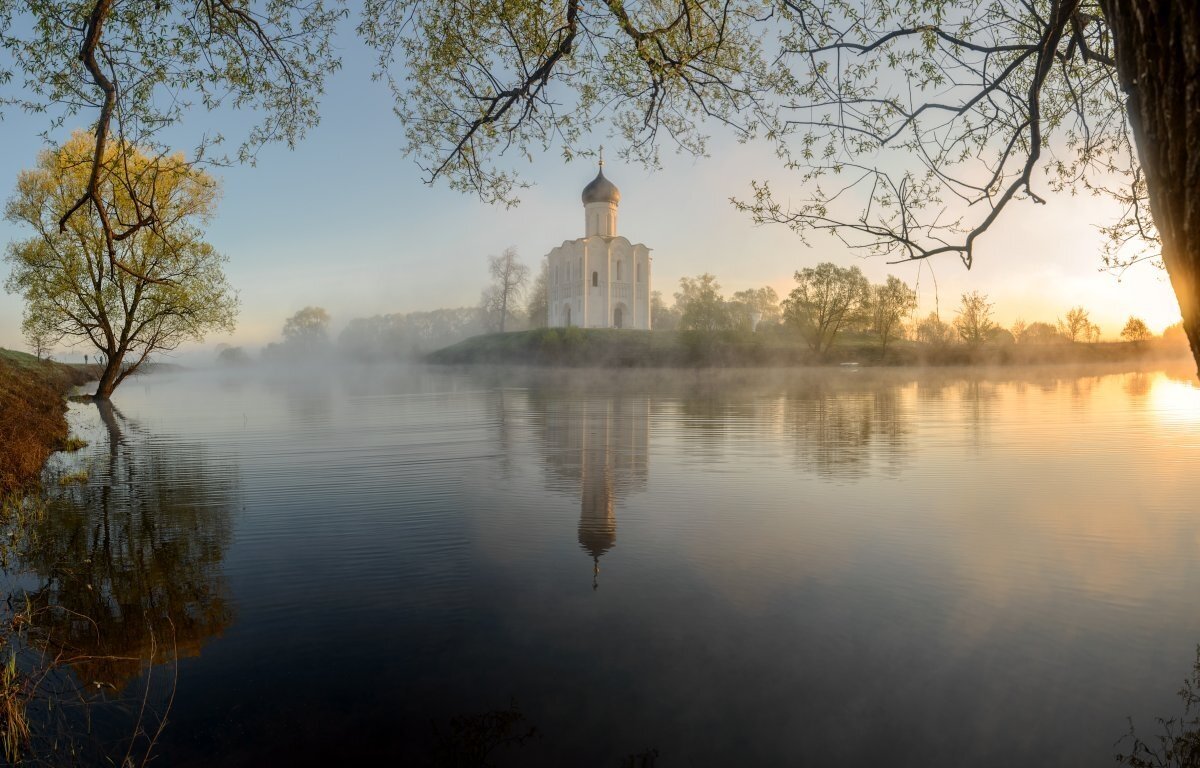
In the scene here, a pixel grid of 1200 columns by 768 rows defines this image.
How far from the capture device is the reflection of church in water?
885 cm

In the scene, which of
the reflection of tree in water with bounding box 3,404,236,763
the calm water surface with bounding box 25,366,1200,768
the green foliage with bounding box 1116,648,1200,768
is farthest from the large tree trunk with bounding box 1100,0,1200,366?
the reflection of tree in water with bounding box 3,404,236,763

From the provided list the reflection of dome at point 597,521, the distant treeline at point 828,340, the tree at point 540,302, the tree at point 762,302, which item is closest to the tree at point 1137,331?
the distant treeline at point 828,340

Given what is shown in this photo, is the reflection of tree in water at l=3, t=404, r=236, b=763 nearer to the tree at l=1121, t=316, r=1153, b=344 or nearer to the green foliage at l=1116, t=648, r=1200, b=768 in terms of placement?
the green foliage at l=1116, t=648, r=1200, b=768

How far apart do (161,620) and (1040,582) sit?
785 centimetres

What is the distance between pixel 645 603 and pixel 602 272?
76.5 metres

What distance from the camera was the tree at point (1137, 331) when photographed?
→ 240 ft

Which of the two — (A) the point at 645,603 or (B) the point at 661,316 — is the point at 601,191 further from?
(A) the point at 645,603

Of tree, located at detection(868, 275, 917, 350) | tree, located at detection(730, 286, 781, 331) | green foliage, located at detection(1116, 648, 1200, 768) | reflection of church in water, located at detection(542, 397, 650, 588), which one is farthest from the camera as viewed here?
tree, located at detection(730, 286, 781, 331)

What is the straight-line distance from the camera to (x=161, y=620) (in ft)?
19.6

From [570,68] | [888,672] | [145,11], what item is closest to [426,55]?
Answer: [570,68]

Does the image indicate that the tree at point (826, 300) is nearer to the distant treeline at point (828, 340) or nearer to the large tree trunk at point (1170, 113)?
the distant treeline at point (828, 340)

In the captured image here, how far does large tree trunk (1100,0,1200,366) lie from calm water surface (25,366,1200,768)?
9.85 ft

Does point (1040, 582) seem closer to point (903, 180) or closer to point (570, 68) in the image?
point (903, 180)

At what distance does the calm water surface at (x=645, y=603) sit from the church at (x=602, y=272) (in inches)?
2679
